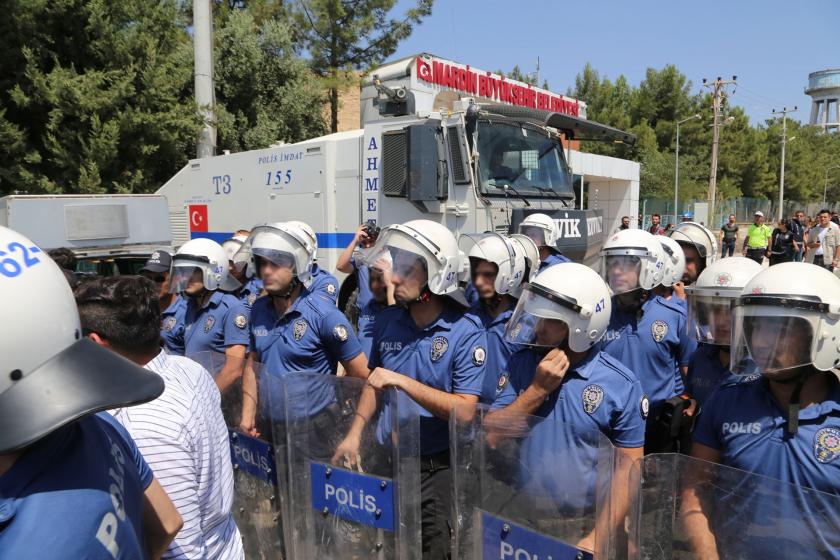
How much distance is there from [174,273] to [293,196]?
4.56 meters

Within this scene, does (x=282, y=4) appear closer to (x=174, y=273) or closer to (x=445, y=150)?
(x=445, y=150)

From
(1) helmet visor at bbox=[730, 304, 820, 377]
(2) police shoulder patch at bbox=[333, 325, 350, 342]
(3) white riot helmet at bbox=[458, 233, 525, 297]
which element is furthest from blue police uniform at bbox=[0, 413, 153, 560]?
(3) white riot helmet at bbox=[458, 233, 525, 297]

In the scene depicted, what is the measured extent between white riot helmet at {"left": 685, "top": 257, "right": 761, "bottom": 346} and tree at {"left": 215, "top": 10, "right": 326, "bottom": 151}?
15264mm

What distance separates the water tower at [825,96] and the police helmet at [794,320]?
11371 cm

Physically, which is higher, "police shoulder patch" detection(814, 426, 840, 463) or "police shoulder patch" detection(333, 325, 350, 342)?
"police shoulder patch" detection(333, 325, 350, 342)

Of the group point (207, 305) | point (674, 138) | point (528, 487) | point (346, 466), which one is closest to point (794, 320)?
point (528, 487)

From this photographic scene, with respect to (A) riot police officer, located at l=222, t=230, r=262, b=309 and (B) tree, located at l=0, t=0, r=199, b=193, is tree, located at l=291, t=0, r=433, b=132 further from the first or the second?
(A) riot police officer, located at l=222, t=230, r=262, b=309

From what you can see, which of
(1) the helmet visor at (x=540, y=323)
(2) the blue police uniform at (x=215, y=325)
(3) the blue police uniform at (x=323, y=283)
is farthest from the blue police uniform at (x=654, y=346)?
(2) the blue police uniform at (x=215, y=325)

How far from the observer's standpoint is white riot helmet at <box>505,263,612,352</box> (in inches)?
93.2

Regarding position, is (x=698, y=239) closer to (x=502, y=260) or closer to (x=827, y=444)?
(x=502, y=260)

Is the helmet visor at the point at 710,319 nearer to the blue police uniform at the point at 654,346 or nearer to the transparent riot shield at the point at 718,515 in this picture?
the blue police uniform at the point at 654,346

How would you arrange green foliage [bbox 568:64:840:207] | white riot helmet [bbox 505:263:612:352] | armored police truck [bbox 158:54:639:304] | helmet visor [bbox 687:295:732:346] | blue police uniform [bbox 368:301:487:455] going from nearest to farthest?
white riot helmet [bbox 505:263:612:352]
blue police uniform [bbox 368:301:487:455]
helmet visor [bbox 687:295:732:346]
armored police truck [bbox 158:54:639:304]
green foliage [bbox 568:64:840:207]

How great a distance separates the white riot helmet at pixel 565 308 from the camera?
237 centimetres

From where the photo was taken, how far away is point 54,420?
0.98 m
